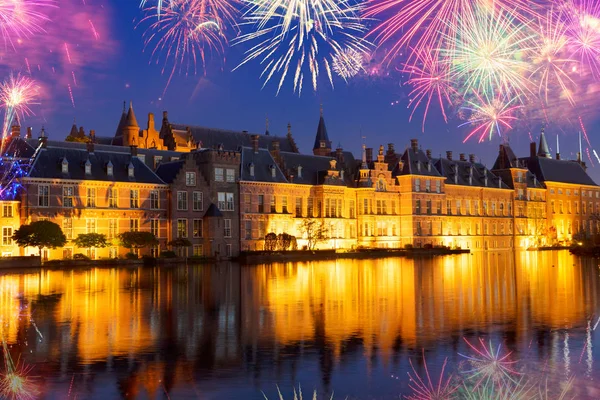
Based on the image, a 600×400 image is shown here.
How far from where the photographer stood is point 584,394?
43.3 ft

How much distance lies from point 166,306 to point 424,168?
245ft

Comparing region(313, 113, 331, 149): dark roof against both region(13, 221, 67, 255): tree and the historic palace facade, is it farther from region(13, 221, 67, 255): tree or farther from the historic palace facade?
region(13, 221, 67, 255): tree

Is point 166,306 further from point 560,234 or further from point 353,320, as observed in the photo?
point 560,234

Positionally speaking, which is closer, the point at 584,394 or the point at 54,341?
the point at 584,394

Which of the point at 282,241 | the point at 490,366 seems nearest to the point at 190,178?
the point at 282,241

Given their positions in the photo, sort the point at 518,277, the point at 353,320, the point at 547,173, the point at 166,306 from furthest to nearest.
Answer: the point at 547,173 < the point at 518,277 < the point at 166,306 < the point at 353,320

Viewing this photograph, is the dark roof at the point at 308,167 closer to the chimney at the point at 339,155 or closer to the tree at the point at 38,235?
the chimney at the point at 339,155

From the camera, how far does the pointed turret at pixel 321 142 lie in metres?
103

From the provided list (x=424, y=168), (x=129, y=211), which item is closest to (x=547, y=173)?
(x=424, y=168)

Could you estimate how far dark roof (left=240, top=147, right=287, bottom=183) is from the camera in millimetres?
77438

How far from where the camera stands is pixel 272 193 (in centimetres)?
7944

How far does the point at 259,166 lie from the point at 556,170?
6438 centimetres

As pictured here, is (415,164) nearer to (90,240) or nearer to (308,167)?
(308,167)

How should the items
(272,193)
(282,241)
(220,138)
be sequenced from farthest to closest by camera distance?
(220,138) < (272,193) < (282,241)
